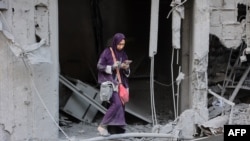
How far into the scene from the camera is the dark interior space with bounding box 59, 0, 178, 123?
11281 millimetres

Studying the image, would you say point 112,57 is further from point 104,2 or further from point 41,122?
point 104,2

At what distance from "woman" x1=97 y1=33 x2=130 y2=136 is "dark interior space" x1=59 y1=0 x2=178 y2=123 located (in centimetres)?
336

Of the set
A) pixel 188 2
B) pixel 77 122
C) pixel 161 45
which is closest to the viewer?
pixel 188 2

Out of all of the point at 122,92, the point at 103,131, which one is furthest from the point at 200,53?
the point at 103,131

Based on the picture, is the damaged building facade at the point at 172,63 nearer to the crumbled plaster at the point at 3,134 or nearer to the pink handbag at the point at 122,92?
the crumbled plaster at the point at 3,134

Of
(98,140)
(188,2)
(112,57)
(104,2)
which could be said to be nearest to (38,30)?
(112,57)

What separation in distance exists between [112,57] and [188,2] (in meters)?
2.21

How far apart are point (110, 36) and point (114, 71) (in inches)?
153

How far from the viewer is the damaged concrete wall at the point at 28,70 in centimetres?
785

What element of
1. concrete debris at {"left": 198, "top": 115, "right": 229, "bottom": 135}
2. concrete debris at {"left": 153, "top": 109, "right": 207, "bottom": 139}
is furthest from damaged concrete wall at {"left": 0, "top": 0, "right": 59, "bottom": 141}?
concrete debris at {"left": 198, "top": 115, "right": 229, "bottom": 135}

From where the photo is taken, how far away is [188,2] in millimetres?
9039

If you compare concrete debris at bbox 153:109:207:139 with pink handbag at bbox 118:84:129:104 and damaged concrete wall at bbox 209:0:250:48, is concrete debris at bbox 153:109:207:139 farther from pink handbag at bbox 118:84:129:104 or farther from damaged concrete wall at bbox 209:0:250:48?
damaged concrete wall at bbox 209:0:250:48

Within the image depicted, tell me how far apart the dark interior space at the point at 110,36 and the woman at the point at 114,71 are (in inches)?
132

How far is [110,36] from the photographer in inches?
455
